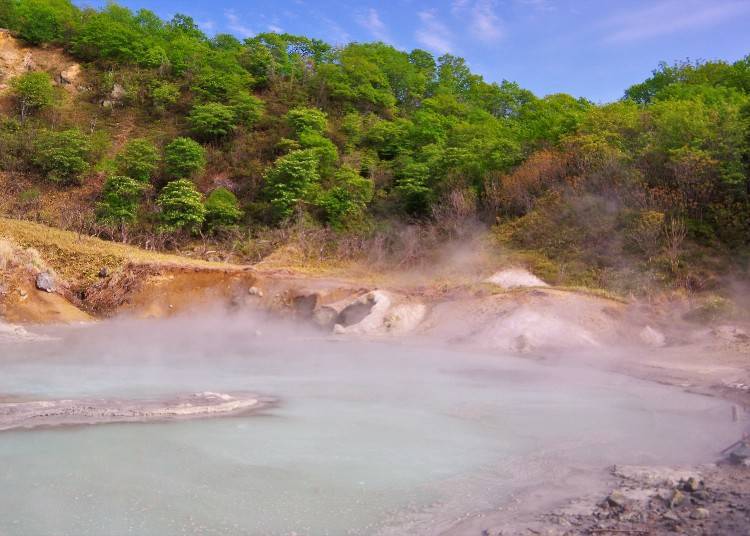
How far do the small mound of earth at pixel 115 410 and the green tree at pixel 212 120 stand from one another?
3518 cm

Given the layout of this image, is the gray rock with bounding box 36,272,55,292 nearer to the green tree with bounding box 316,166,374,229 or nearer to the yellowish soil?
the yellowish soil

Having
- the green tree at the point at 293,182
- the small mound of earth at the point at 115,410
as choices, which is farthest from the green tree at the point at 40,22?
the small mound of earth at the point at 115,410

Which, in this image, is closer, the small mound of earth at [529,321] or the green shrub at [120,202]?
the small mound of earth at [529,321]

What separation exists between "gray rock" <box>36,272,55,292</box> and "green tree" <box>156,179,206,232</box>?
11186 mm

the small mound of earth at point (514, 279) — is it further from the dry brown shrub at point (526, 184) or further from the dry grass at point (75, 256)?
the dry grass at point (75, 256)

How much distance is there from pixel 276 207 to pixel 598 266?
690 inches

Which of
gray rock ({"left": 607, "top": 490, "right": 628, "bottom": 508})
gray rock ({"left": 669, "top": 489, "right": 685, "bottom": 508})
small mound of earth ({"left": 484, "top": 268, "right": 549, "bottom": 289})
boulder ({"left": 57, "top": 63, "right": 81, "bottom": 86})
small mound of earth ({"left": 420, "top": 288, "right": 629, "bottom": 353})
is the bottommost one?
gray rock ({"left": 607, "top": 490, "right": 628, "bottom": 508})

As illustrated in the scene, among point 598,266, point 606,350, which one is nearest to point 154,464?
point 606,350

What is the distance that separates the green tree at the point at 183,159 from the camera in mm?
37031

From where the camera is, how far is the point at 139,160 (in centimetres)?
3597

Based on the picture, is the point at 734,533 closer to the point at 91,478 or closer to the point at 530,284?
the point at 91,478

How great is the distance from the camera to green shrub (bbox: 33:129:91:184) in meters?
37.5

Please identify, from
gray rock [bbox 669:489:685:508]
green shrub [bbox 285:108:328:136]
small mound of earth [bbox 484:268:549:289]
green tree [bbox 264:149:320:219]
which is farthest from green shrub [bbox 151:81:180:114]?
gray rock [bbox 669:489:685:508]

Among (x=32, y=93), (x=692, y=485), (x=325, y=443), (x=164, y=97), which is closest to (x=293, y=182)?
(x=164, y=97)
